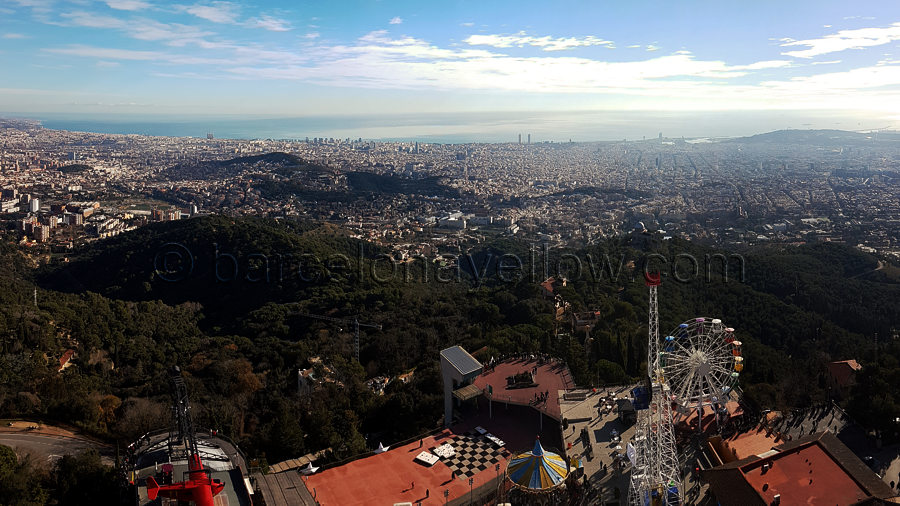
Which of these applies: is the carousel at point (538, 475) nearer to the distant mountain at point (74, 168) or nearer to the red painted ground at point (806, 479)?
the red painted ground at point (806, 479)

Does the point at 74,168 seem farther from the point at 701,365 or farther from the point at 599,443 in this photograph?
the point at 701,365

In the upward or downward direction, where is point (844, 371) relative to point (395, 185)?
downward

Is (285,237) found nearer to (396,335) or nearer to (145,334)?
(145,334)

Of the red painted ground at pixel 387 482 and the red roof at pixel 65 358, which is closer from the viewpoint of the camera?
the red painted ground at pixel 387 482

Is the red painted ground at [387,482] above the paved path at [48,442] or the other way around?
the other way around

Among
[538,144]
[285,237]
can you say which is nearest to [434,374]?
[285,237]

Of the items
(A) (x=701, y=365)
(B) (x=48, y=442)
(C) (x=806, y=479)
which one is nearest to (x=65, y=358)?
(B) (x=48, y=442)

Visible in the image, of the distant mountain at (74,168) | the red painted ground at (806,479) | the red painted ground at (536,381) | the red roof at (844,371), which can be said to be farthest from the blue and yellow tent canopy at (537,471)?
the distant mountain at (74,168)
